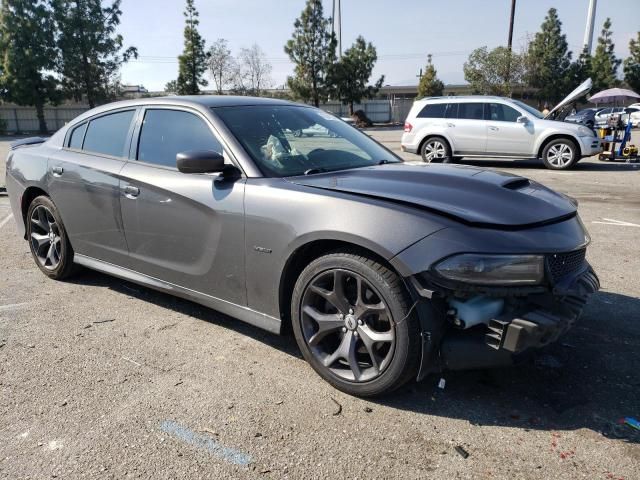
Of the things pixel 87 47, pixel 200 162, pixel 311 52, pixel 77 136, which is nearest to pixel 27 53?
pixel 87 47

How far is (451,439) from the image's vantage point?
8.31 ft

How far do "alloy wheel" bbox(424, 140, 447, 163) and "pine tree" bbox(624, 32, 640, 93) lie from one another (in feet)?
164

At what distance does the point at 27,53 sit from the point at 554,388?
45.2 m

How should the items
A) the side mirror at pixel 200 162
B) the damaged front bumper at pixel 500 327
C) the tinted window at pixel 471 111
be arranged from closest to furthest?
1. the damaged front bumper at pixel 500 327
2. the side mirror at pixel 200 162
3. the tinted window at pixel 471 111

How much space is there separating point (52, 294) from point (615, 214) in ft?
24.7

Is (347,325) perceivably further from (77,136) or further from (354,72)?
(354,72)

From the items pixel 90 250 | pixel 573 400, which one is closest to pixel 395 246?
pixel 573 400

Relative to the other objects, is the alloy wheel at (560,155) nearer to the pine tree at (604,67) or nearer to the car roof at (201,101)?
the car roof at (201,101)

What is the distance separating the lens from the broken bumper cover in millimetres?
2441

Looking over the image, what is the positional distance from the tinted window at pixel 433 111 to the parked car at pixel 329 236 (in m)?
10.5

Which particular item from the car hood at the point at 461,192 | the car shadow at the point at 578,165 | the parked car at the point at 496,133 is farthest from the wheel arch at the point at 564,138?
the car hood at the point at 461,192

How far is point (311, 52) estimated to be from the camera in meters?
43.8

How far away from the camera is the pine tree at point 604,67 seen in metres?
52.9

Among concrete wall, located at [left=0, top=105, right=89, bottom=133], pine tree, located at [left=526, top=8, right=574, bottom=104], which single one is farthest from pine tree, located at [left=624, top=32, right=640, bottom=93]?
concrete wall, located at [left=0, top=105, right=89, bottom=133]
